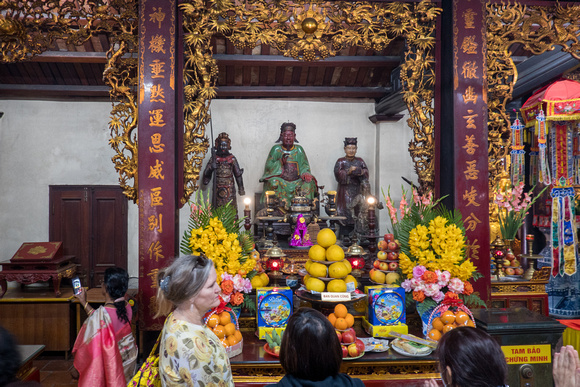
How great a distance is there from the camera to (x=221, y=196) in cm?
705

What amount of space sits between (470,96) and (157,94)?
8.60 feet

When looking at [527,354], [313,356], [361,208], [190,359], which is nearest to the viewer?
[313,356]

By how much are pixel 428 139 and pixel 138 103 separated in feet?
8.27

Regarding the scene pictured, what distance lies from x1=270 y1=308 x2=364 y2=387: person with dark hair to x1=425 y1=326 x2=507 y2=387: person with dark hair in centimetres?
33

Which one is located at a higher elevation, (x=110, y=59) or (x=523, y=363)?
(x=110, y=59)

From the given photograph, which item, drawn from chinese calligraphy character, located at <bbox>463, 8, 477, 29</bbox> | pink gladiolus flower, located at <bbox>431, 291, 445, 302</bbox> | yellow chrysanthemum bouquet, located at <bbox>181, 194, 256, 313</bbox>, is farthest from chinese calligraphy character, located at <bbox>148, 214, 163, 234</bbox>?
chinese calligraphy character, located at <bbox>463, 8, 477, 29</bbox>

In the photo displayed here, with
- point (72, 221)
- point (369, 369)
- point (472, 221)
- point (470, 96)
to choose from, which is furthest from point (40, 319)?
point (470, 96)

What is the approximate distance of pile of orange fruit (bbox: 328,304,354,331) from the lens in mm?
2752

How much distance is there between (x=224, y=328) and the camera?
2.76m

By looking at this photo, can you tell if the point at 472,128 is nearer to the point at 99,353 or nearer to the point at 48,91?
the point at 99,353

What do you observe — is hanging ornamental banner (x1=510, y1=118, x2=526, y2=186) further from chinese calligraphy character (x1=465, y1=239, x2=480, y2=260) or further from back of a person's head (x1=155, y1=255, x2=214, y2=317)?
back of a person's head (x1=155, y1=255, x2=214, y2=317)

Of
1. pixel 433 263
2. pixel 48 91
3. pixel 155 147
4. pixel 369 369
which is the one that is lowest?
pixel 369 369

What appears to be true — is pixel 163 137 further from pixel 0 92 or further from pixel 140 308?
pixel 0 92

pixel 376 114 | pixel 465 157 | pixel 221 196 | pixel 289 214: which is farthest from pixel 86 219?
pixel 465 157
